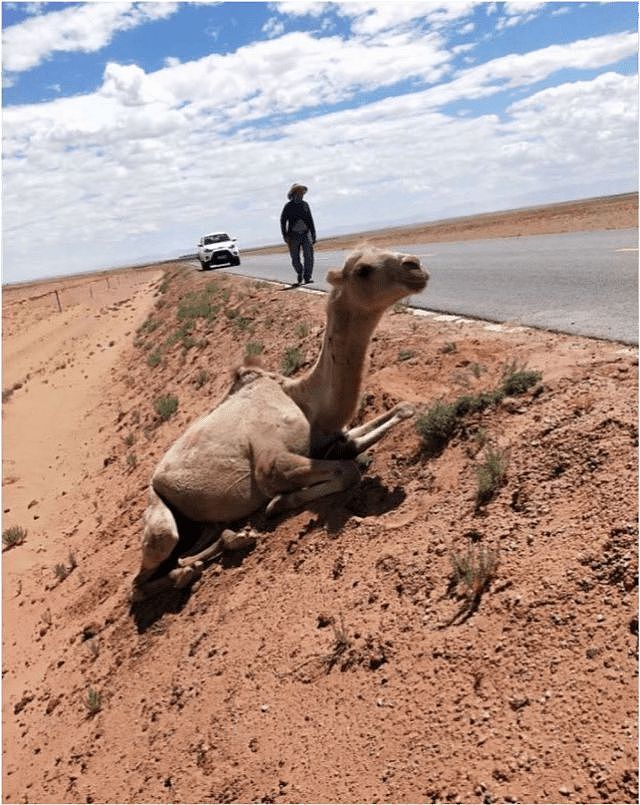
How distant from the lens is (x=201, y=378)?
46.6 feet

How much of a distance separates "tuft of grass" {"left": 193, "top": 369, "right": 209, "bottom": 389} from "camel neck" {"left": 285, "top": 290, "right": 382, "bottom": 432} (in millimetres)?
7303

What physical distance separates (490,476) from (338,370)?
1872mm

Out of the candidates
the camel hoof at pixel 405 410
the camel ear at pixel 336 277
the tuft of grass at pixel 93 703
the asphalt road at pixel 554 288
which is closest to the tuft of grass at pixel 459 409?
the camel hoof at pixel 405 410

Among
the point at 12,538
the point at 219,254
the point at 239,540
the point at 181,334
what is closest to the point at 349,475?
the point at 239,540

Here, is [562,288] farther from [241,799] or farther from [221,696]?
[241,799]

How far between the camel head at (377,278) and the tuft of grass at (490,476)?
1389 millimetres

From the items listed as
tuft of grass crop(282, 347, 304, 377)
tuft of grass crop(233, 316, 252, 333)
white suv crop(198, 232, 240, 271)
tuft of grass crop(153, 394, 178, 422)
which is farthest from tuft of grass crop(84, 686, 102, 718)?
white suv crop(198, 232, 240, 271)

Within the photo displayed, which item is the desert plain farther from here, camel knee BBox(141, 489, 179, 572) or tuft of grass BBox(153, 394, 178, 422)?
tuft of grass BBox(153, 394, 178, 422)

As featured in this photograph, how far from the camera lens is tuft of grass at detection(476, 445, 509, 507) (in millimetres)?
4961

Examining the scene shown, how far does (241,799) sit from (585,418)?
3186mm

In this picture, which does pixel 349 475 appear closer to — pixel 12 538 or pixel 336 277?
pixel 336 277

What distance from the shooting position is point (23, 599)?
34.1 feet

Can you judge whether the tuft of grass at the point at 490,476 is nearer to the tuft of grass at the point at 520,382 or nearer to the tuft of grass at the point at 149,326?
the tuft of grass at the point at 520,382

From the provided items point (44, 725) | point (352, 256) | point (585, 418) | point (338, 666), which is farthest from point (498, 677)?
point (44, 725)
